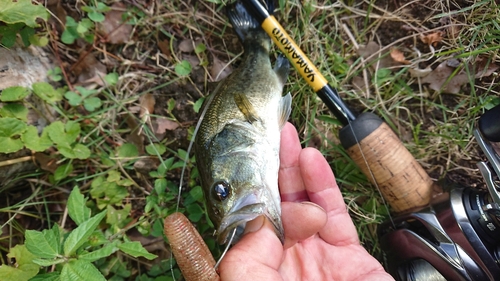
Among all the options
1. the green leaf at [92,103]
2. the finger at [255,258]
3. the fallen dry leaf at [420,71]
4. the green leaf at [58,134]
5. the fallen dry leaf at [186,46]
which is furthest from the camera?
the fallen dry leaf at [186,46]

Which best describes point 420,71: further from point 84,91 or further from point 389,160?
point 84,91

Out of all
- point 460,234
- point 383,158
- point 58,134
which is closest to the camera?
point 460,234

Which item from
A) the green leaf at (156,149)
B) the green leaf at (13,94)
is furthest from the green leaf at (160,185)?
the green leaf at (13,94)

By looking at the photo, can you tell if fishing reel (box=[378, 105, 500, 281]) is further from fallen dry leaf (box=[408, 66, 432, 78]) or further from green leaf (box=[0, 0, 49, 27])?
green leaf (box=[0, 0, 49, 27])

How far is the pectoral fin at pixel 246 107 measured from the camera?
241 cm

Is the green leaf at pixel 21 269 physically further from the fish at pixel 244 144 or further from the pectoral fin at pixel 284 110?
the pectoral fin at pixel 284 110

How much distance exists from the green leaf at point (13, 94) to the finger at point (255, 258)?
1985 mm

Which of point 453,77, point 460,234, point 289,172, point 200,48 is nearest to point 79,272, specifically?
point 289,172

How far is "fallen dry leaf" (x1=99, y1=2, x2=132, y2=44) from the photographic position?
3266 mm

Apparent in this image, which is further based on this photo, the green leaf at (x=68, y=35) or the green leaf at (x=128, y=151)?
the green leaf at (x=68, y=35)

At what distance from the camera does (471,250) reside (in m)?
2.22

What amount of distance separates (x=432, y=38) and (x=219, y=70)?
1.74 metres

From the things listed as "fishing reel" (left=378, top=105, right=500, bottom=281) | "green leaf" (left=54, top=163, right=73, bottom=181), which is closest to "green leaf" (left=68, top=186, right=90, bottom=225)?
"green leaf" (left=54, top=163, right=73, bottom=181)

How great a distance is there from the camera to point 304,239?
2.35 metres
